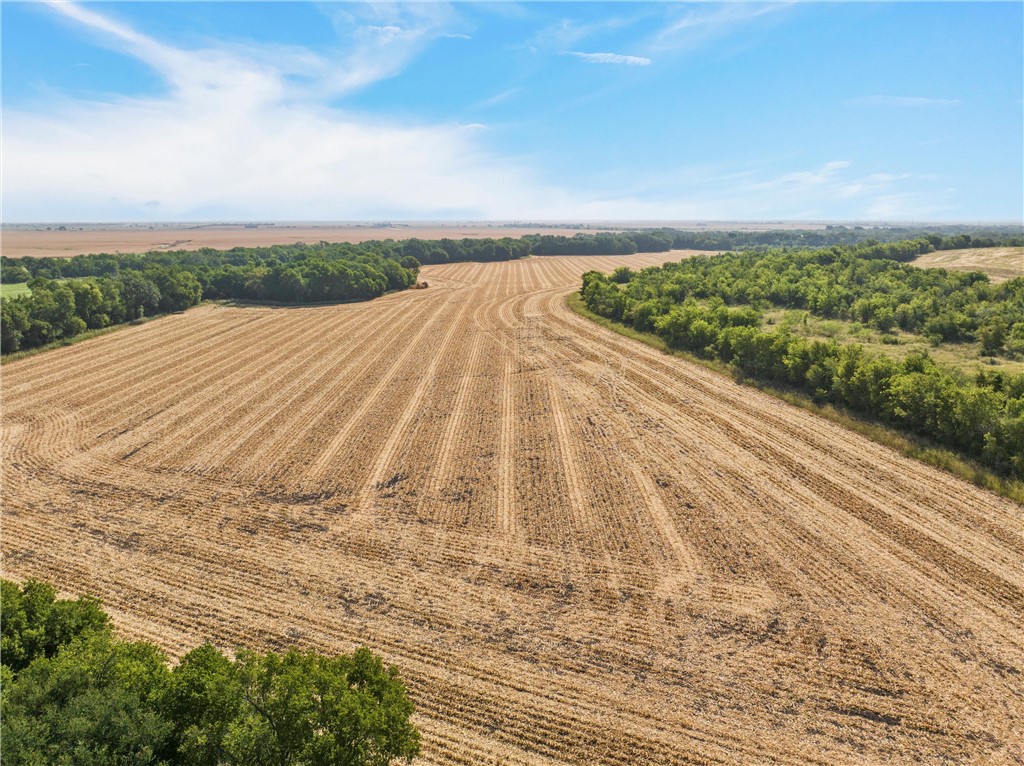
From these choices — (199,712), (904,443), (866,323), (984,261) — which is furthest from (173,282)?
(984,261)

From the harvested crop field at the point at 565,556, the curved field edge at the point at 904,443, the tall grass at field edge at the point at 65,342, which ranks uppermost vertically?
the tall grass at field edge at the point at 65,342

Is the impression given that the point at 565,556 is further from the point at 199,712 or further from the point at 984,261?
the point at 984,261

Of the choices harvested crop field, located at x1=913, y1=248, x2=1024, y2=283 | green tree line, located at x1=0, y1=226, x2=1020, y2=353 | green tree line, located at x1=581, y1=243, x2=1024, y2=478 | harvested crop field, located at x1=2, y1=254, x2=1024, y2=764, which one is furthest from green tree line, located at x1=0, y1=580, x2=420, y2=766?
harvested crop field, located at x1=913, y1=248, x2=1024, y2=283

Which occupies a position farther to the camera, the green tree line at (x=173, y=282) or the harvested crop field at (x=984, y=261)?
the harvested crop field at (x=984, y=261)

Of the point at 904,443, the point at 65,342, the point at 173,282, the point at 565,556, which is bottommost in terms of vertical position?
the point at 565,556

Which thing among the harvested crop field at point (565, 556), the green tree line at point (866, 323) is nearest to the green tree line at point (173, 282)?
the green tree line at point (866, 323)

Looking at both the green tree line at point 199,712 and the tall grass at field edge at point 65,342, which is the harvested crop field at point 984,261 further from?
the tall grass at field edge at point 65,342

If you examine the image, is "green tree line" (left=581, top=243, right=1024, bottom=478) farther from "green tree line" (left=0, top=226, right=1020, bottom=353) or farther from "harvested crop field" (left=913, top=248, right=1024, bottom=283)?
"harvested crop field" (left=913, top=248, right=1024, bottom=283)
